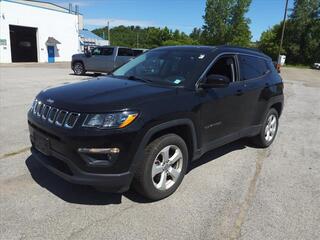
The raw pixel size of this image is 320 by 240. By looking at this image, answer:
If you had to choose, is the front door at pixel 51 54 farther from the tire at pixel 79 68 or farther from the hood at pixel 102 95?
the hood at pixel 102 95

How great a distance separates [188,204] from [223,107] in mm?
1421

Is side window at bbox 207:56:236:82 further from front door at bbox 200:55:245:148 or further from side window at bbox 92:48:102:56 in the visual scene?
side window at bbox 92:48:102:56

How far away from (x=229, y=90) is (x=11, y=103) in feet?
22.7

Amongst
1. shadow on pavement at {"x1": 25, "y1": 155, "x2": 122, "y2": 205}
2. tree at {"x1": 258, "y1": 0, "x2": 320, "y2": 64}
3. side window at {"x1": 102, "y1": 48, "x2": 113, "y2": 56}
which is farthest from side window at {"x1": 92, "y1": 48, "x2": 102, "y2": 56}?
tree at {"x1": 258, "y1": 0, "x2": 320, "y2": 64}

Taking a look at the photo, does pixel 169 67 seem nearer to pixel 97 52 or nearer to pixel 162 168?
pixel 162 168

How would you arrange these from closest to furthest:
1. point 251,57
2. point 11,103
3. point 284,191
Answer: point 284,191 < point 251,57 < point 11,103

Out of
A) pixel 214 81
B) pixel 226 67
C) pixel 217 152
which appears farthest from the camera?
pixel 217 152

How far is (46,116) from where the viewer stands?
346cm

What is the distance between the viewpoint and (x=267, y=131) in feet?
19.1

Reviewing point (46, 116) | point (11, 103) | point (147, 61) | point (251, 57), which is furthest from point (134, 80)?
point (11, 103)

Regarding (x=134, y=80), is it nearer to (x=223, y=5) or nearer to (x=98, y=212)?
(x=98, y=212)

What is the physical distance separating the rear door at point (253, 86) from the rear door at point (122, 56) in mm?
13323

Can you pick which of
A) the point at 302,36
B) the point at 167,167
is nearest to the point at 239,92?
the point at 167,167

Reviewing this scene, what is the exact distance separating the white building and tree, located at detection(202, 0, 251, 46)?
35.8m
